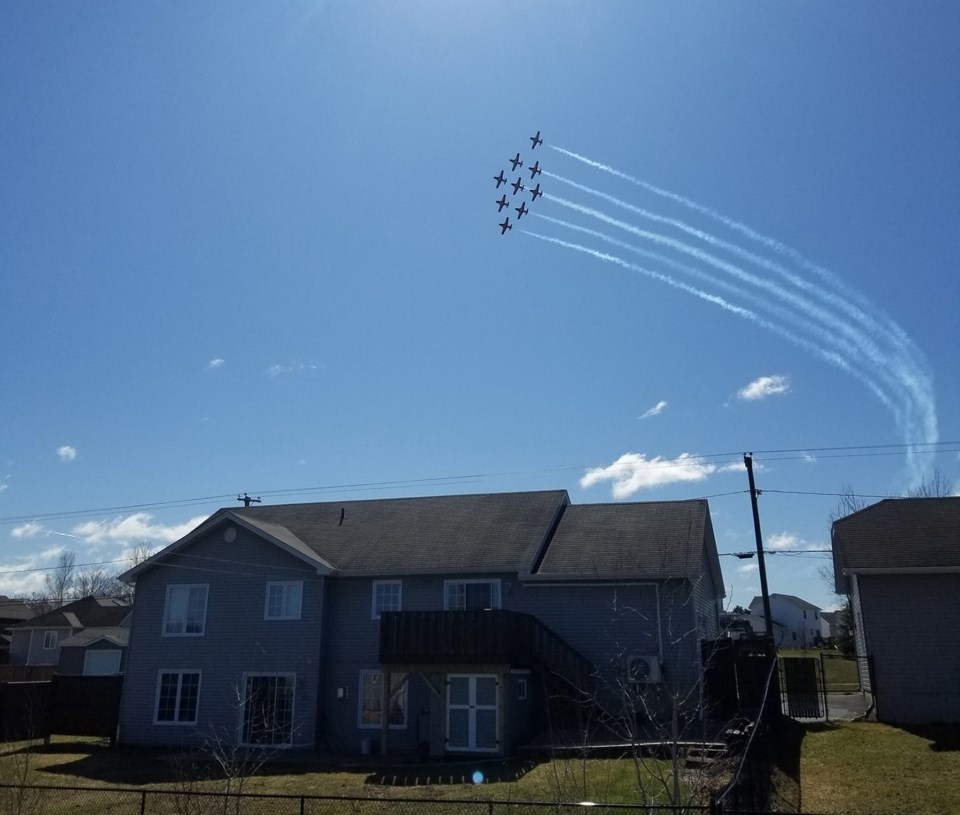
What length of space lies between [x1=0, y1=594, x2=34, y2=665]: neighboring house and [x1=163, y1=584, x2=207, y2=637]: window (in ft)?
144

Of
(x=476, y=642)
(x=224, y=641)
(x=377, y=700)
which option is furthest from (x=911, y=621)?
(x=224, y=641)

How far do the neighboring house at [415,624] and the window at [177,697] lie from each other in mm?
50

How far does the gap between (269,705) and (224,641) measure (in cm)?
280

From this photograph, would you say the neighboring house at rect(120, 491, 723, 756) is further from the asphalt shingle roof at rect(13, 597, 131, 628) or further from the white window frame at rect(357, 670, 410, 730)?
the asphalt shingle roof at rect(13, 597, 131, 628)

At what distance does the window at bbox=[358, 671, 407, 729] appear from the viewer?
84.8ft

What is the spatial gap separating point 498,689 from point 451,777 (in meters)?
4.10

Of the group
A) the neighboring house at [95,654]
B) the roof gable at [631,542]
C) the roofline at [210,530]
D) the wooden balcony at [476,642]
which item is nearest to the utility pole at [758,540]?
the roof gable at [631,542]

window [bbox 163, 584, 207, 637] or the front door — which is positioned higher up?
window [bbox 163, 584, 207, 637]

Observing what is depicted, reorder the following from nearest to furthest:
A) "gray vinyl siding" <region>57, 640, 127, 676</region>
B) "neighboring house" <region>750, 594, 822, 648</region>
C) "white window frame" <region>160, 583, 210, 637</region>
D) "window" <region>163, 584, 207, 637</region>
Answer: "white window frame" <region>160, 583, 210, 637</region> < "window" <region>163, 584, 207, 637</region> < "gray vinyl siding" <region>57, 640, 127, 676</region> < "neighboring house" <region>750, 594, 822, 648</region>

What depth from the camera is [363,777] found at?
20.2 m

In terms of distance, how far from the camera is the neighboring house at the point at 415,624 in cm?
2416

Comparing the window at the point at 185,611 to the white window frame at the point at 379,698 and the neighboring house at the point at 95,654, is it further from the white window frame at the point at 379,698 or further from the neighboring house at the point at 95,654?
the neighboring house at the point at 95,654

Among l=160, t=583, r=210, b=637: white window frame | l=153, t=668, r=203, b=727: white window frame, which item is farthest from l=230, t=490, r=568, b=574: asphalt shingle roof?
l=153, t=668, r=203, b=727: white window frame

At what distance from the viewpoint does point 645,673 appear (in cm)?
2453
